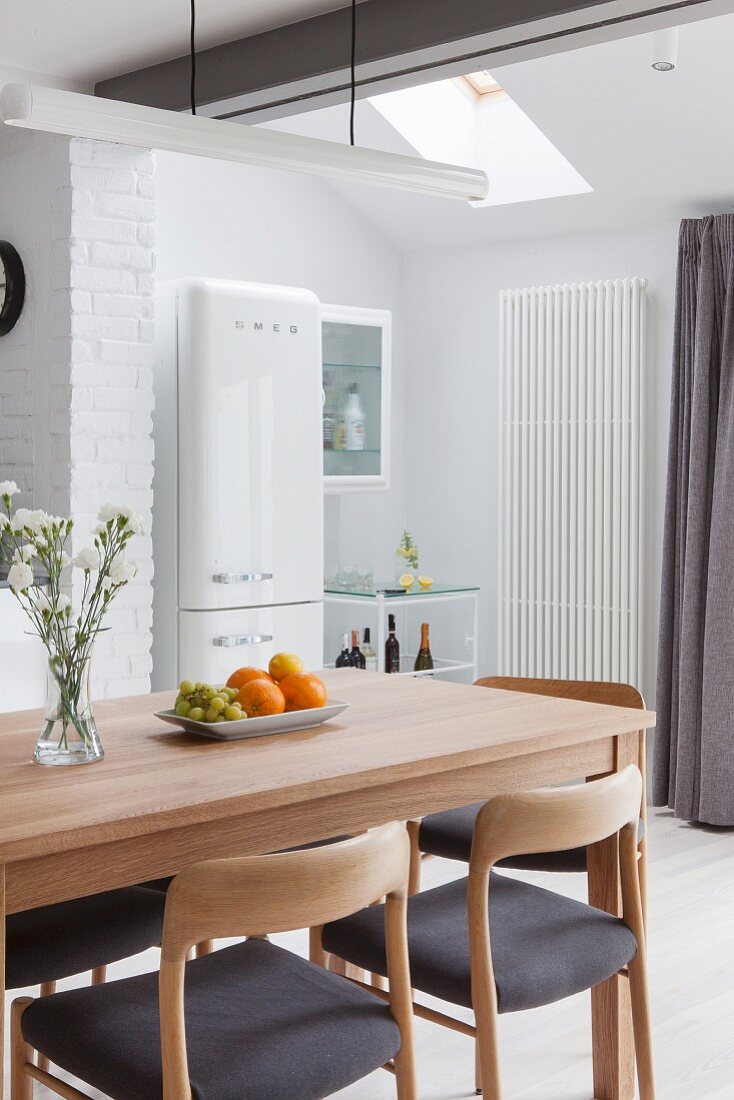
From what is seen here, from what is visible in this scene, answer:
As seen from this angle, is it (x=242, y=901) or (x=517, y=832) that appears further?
(x=517, y=832)

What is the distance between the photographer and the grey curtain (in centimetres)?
461

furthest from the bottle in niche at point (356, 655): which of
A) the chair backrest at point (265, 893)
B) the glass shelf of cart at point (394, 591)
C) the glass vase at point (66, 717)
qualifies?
the chair backrest at point (265, 893)

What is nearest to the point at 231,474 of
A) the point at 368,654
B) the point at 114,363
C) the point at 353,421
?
the point at 114,363

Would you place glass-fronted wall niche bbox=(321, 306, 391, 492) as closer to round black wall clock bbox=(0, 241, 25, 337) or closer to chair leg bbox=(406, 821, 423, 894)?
round black wall clock bbox=(0, 241, 25, 337)

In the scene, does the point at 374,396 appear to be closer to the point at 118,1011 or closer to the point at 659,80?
the point at 659,80

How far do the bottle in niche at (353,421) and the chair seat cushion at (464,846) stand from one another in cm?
234

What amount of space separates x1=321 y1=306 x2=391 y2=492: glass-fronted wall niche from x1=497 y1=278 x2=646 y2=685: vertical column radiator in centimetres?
56

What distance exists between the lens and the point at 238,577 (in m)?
4.30

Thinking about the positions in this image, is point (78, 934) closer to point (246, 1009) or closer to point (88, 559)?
point (246, 1009)

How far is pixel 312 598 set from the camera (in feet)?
14.9

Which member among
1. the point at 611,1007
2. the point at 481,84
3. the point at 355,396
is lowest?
the point at 611,1007

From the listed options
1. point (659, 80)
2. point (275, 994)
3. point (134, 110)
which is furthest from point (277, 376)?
point (275, 994)

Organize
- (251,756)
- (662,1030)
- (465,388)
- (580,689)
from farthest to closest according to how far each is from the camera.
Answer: (465,388) → (580,689) → (662,1030) → (251,756)

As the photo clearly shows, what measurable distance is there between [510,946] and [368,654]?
3.05 m
